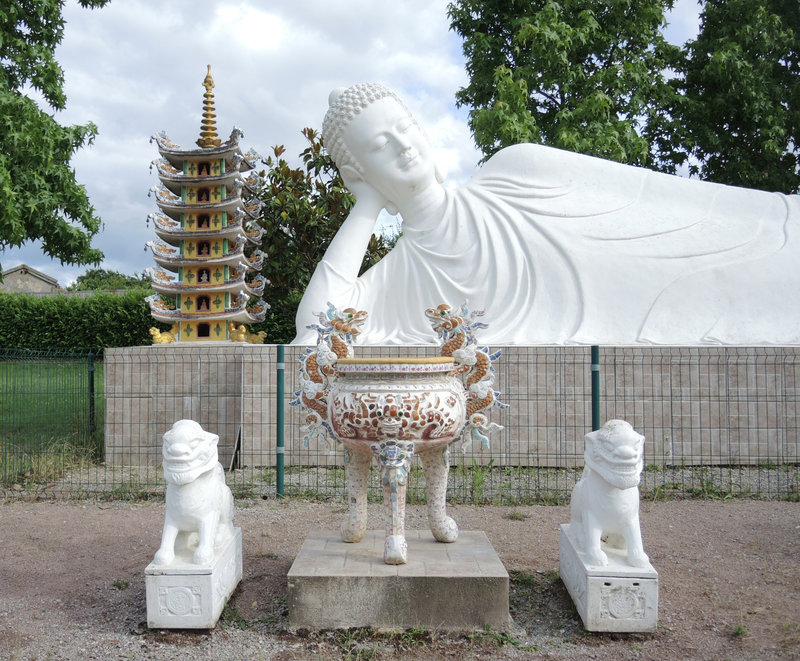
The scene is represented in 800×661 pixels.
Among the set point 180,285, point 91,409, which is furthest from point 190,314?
point 91,409

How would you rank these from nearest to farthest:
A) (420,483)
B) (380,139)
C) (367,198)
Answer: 1. (420,483)
2. (380,139)
3. (367,198)

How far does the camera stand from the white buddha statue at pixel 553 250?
6.54m

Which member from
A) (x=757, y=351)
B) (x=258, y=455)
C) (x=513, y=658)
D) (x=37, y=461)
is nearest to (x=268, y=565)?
(x=513, y=658)

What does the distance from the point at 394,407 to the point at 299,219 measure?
8.58 metres

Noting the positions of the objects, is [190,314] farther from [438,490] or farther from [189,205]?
[438,490]

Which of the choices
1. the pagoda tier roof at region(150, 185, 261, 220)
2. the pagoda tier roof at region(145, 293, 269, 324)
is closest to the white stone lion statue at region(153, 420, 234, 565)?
the pagoda tier roof at region(145, 293, 269, 324)

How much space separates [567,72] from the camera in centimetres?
1161

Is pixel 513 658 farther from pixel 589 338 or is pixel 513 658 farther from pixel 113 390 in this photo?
pixel 113 390

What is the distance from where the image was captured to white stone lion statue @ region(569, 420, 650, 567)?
117 inches

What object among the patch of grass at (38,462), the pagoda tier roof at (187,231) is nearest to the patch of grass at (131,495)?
the patch of grass at (38,462)

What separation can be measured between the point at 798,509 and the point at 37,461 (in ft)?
18.9

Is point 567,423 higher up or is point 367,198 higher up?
point 367,198

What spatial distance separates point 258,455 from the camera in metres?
6.21

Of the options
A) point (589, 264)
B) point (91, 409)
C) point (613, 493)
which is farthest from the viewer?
point (91, 409)
